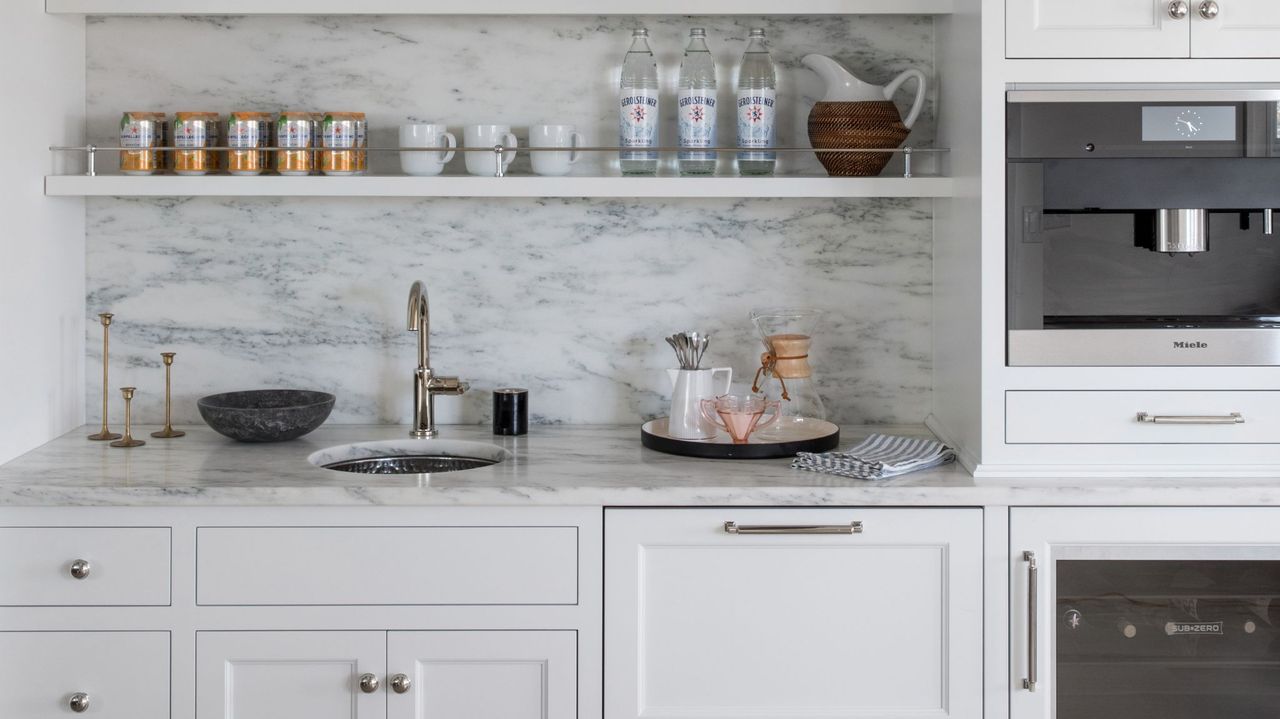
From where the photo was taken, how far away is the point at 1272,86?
1923 millimetres

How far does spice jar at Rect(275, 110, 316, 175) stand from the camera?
2.29 meters

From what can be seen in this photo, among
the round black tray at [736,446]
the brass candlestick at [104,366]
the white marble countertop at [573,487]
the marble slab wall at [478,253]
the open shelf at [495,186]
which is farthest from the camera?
the marble slab wall at [478,253]

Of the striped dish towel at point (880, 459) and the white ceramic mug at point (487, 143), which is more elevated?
the white ceramic mug at point (487, 143)

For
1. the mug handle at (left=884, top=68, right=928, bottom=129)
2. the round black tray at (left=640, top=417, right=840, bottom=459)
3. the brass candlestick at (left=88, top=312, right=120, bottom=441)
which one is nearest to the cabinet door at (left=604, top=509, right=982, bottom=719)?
the round black tray at (left=640, top=417, right=840, bottom=459)

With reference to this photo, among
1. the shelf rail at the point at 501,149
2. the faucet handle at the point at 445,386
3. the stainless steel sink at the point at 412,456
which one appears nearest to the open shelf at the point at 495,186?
the shelf rail at the point at 501,149

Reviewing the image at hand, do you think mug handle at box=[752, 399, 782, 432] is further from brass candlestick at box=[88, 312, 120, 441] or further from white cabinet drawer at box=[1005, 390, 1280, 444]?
brass candlestick at box=[88, 312, 120, 441]

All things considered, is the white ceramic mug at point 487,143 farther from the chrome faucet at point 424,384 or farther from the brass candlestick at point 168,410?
the brass candlestick at point 168,410

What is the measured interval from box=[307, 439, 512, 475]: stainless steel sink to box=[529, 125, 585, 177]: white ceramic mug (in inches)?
21.9

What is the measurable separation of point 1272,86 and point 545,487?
136 cm

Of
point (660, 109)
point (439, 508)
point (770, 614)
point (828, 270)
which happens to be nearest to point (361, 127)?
point (660, 109)

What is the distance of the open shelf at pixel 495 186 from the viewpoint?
221 centimetres

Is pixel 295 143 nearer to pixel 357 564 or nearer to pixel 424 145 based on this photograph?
pixel 424 145

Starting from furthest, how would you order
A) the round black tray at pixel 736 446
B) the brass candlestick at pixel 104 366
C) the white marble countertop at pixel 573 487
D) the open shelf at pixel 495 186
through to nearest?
1. the brass candlestick at pixel 104 366
2. the open shelf at pixel 495 186
3. the round black tray at pixel 736 446
4. the white marble countertop at pixel 573 487

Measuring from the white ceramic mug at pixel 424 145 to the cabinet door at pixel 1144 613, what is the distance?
4.14 feet
